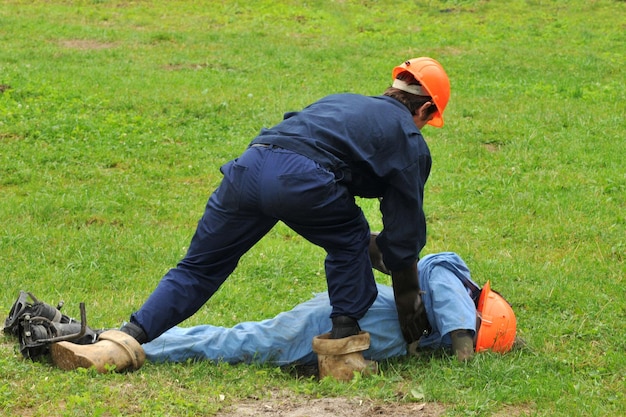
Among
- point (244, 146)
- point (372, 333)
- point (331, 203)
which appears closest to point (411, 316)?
point (372, 333)

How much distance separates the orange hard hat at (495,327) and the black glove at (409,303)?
344 mm

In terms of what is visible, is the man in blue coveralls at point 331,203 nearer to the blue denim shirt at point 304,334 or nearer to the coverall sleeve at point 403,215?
the coverall sleeve at point 403,215

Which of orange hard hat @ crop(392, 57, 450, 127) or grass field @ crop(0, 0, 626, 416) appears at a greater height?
orange hard hat @ crop(392, 57, 450, 127)

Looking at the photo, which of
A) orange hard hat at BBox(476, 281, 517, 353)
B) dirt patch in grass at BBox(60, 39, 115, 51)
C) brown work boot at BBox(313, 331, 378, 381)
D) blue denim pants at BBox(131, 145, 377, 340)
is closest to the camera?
blue denim pants at BBox(131, 145, 377, 340)

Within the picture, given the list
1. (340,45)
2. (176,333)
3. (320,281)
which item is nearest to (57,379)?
(176,333)

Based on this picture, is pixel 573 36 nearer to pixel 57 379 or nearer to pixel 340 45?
pixel 340 45

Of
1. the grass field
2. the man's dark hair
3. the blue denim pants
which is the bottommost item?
the grass field

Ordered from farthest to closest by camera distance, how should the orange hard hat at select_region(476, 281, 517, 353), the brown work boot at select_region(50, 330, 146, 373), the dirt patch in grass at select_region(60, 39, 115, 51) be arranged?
the dirt patch in grass at select_region(60, 39, 115, 51) < the orange hard hat at select_region(476, 281, 517, 353) < the brown work boot at select_region(50, 330, 146, 373)

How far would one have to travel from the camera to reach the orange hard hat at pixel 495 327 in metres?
5.70

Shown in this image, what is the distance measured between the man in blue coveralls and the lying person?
204mm

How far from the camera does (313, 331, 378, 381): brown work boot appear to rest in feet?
17.6

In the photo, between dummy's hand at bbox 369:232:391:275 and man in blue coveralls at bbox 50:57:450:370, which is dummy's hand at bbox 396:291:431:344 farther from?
dummy's hand at bbox 369:232:391:275

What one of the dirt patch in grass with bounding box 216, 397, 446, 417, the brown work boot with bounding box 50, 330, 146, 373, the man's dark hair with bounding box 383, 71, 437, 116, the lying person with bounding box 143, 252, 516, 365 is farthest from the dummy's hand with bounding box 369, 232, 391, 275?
the brown work boot with bounding box 50, 330, 146, 373

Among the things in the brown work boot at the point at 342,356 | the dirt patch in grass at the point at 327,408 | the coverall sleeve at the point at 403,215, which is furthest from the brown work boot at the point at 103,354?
the coverall sleeve at the point at 403,215
